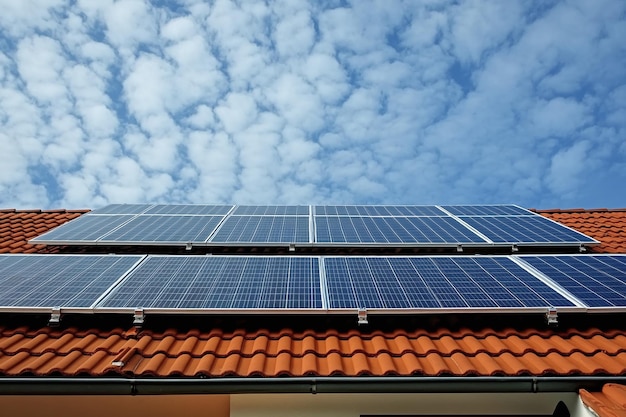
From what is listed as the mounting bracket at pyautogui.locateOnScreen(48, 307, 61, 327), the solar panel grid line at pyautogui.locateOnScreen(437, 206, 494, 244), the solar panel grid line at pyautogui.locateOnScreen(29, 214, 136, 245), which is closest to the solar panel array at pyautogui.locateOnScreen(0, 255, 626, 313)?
the mounting bracket at pyautogui.locateOnScreen(48, 307, 61, 327)

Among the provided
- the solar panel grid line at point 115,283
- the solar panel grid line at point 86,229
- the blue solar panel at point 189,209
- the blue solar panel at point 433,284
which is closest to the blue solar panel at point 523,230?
the blue solar panel at point 433,284

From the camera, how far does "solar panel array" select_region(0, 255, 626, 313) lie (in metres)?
4.88

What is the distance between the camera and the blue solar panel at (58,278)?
16.3ft

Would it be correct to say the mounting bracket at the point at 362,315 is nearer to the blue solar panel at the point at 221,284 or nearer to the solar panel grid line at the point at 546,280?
the blue solar panel at the point at 221,284

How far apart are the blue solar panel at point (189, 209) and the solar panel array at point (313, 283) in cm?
304

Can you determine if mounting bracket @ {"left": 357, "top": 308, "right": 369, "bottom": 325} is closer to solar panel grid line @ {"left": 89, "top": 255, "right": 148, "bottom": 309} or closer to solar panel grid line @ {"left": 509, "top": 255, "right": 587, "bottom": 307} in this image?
solar panel grid line @ {"left": 509, "top": 255, "right": 587, "bottom": 307}

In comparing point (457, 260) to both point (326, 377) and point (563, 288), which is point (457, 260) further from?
point (326, 377)

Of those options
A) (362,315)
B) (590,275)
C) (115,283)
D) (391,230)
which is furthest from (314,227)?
(590,275)

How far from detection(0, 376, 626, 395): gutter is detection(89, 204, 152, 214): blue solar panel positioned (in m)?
5.83

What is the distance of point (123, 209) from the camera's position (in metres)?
9.57

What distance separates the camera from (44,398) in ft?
14.5

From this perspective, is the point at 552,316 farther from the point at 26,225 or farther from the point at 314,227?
the point at 26,225

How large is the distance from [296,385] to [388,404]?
1.03 metres

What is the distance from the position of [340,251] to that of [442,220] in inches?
106
